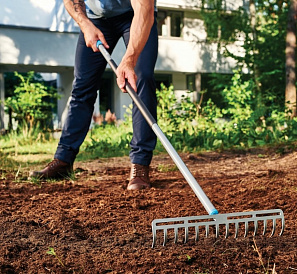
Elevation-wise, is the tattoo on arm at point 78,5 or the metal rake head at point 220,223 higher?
the tattoo on arm at point 78,5

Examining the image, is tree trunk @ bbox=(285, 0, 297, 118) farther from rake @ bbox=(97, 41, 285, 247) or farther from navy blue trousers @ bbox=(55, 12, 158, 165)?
rake @ bbox=(97, 41, 285, 247)

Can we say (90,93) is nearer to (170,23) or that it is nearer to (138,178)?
(138,178)

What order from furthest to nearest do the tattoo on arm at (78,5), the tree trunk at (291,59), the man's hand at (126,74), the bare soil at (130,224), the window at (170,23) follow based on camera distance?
the window at (170,23), the tree trunk at (291,59), the tattoo on arm at (78,5), the man's hand at (126,74), the bare soil at (130,224)

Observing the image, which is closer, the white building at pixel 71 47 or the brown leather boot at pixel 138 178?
the brown leather boot at pixel 138 178

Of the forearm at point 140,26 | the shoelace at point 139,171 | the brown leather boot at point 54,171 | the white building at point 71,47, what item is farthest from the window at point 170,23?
the forearm at point 140,26

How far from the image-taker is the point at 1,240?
183 centimetres

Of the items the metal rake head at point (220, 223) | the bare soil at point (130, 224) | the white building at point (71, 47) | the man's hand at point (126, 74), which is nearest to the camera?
the bare soil at point (130, 224)

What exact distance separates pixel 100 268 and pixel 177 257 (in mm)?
268

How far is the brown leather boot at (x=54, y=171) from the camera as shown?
3.39 meters

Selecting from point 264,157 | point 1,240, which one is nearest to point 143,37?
point 1,240

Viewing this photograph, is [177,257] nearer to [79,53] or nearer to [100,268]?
[100,268]

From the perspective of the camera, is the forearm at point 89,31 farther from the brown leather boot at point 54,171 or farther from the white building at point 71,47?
the white building at point 71,47

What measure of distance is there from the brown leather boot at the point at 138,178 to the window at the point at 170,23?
51.8ft

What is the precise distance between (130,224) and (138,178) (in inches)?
37.8
